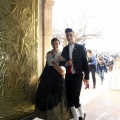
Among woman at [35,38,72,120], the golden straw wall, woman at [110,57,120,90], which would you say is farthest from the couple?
woman at [110,57,120,90]

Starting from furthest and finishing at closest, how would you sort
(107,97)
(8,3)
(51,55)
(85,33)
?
1. (85,33)
2. (107,97)
3. (51,55)
4. (8,3)

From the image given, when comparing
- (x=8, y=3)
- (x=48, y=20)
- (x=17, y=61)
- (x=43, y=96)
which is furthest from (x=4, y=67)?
(x=48, y=20)

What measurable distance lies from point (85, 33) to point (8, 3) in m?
Answer: 10.0

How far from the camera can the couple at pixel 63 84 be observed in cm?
319

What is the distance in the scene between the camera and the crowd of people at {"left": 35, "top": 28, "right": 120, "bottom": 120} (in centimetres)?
319

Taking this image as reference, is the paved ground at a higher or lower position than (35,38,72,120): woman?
lower

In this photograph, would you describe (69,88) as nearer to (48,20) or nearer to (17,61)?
(17,61)

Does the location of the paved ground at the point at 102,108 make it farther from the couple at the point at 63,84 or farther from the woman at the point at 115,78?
the woman at the point at 115,78

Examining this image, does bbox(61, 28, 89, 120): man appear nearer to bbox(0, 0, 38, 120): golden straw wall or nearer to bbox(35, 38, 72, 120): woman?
bbox(35, 38, 72, 120): woman

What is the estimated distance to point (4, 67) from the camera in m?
3.19

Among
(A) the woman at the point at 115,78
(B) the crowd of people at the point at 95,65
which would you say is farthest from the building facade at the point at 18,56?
(A) the woman at the point at 115,78

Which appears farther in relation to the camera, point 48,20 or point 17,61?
point 48,20

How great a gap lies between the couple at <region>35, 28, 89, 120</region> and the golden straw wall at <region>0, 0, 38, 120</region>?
32cm

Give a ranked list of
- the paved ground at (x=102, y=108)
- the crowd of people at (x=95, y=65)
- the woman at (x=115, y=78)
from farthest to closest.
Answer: the woman at (x=115, y=78) → the crowd of people at (x=95, y=65) → the paved ground at (x=102, y=108)
